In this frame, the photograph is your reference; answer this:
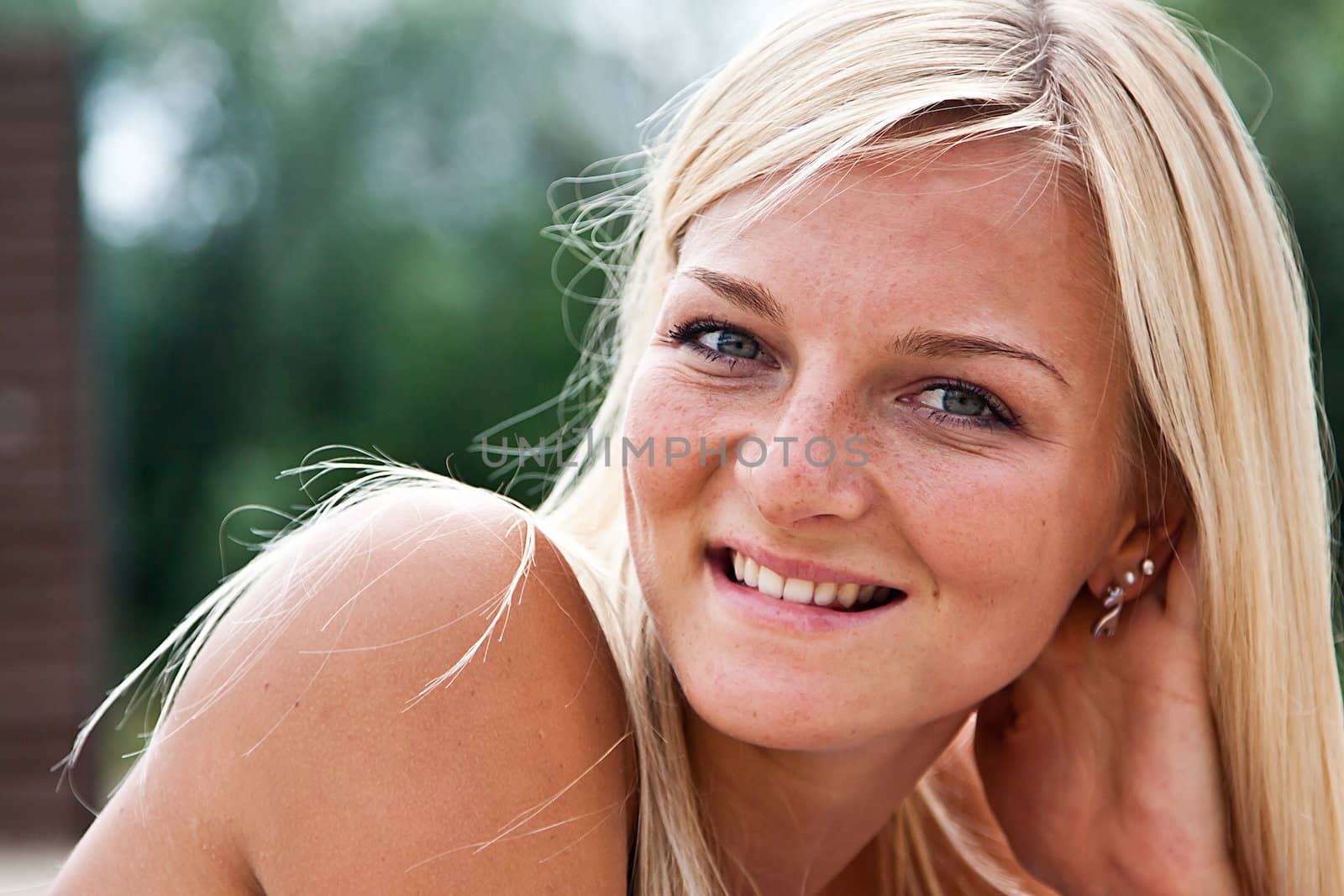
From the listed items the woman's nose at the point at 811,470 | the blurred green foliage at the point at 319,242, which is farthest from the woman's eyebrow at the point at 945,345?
the blurred green foliage at the point at 319,242

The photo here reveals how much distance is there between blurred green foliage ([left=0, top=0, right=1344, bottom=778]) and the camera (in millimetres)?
10820

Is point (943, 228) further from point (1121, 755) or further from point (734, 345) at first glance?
point (1121, 755)

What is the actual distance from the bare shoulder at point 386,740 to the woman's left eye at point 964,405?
21.8 inches

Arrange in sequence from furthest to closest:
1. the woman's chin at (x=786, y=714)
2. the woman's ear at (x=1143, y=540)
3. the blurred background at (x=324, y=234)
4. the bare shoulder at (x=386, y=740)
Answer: the blurred background at (x=324, y=234) → the woman's ear at (x=1143, y=540) → the woman's chin at (x=786, y=714) → the bare shoulder at (x=386, y=740)

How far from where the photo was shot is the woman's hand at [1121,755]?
87.7 inches

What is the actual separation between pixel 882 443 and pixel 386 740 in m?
0.71


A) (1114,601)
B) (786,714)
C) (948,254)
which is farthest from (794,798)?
(948,254)

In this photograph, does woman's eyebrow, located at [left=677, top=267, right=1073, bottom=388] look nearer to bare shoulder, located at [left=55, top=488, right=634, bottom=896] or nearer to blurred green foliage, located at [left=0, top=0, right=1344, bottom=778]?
bare shoulder, located at [left=55, top=488, right=634, bottom=896]

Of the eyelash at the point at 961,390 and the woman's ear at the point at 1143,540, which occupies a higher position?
the eyelash at the point at 961,390

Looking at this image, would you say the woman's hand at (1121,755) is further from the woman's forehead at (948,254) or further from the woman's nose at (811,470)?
the woman's nose at (811,470)

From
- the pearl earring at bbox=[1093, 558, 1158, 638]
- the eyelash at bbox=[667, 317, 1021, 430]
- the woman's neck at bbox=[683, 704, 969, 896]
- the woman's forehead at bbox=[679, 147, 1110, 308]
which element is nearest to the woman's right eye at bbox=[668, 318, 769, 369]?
the eyelash at bbox=[667, 317, 1021, 430]

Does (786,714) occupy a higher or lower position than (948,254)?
lower

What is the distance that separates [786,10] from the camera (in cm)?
203

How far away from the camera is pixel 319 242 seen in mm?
11711
